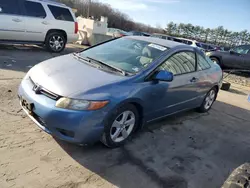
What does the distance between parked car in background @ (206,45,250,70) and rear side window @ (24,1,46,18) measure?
9.41m

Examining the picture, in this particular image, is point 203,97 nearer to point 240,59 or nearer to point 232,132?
point 232,132

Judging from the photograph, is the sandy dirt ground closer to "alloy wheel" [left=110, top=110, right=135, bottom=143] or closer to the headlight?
"alloy wheel" [left=110, top=110, right=135, bottom=143]

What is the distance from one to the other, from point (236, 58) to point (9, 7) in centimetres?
1111

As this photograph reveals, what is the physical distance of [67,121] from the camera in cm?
289

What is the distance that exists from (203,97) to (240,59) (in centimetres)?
953

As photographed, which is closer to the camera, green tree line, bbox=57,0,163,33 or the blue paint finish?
the blue paint finish

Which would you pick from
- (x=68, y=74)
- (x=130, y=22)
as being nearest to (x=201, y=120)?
(x=68, y=74)

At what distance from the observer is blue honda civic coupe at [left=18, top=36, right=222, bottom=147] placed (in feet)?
9.68

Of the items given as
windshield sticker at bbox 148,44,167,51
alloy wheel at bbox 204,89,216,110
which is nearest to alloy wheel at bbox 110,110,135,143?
windshield sticker at bbox 148,44,167,51

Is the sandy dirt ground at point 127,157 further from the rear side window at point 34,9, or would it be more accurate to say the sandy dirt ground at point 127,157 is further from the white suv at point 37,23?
the rear side window at point 34,9

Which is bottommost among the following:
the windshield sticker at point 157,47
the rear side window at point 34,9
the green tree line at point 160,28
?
the green tree line at point 160,28

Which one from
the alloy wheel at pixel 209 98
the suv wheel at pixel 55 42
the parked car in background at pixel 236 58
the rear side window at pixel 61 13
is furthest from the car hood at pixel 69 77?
the parked car in background at pixel 236 58

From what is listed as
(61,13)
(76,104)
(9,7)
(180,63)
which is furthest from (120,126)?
(61,13)

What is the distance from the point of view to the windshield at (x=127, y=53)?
12.5 feet
